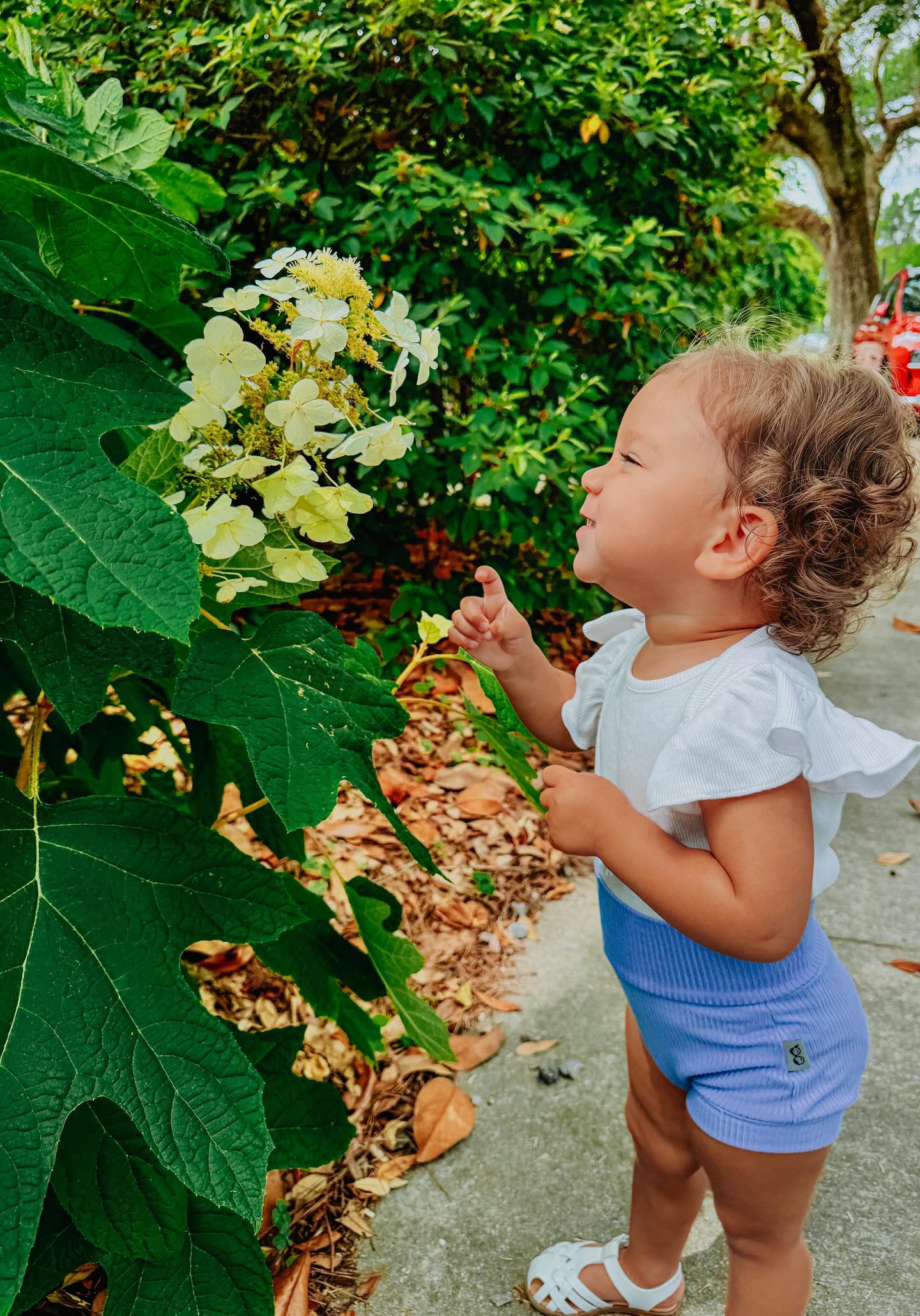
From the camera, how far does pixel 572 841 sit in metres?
1.16

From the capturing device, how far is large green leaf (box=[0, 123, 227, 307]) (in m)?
0.81

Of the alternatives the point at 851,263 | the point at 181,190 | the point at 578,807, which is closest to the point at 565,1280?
the point at 578,807

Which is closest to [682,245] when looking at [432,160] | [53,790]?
[432,160]

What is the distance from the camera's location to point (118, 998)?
0.88 meters

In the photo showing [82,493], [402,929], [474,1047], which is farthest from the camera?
[402,929]

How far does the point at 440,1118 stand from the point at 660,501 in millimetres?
1263

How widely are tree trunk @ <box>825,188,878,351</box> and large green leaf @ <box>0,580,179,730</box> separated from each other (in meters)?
10.9

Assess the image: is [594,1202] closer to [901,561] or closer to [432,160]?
[901,561]

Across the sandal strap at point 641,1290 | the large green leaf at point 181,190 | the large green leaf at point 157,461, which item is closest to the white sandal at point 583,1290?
the sandal strap at point 641,1290

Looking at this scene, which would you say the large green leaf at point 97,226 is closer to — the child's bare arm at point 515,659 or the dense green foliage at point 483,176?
the child's bare arm at point 515,659

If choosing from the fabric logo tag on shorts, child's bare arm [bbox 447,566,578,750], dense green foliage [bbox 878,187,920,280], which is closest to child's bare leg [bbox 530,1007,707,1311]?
the fabric logo tag on shorts

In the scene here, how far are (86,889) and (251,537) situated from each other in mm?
363

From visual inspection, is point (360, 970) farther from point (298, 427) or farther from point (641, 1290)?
point (298, 427)

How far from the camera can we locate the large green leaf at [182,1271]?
1.07 m
